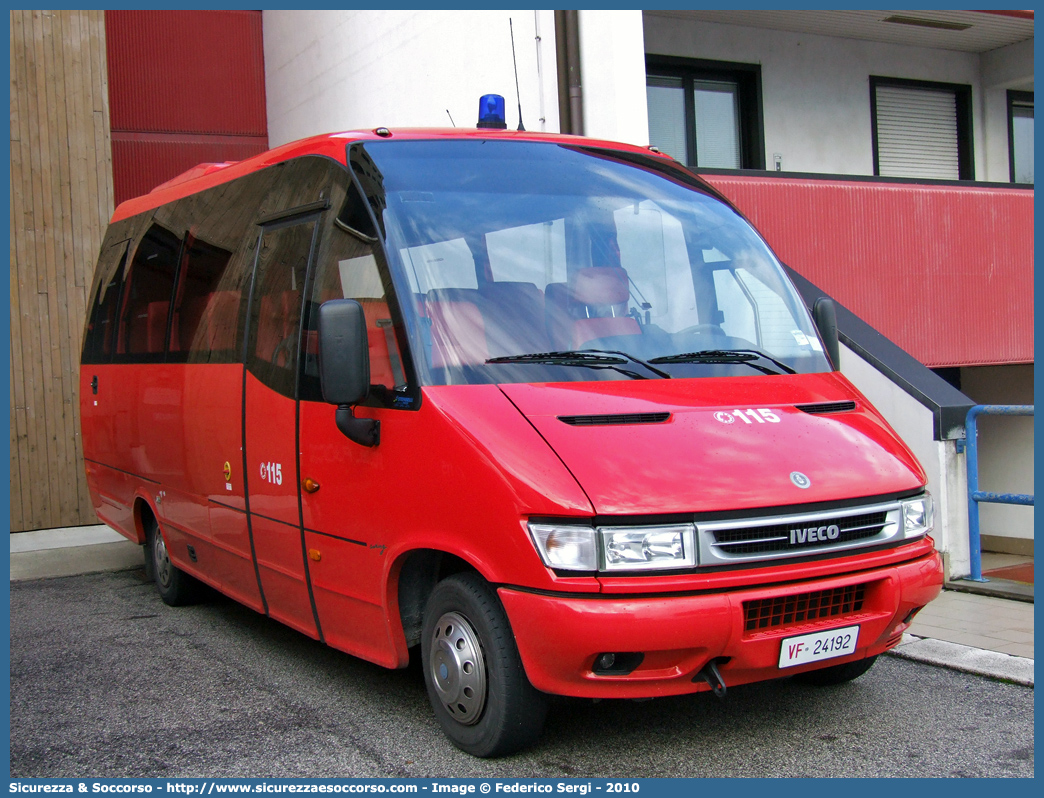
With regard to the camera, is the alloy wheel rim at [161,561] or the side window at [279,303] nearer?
the side window at [279,303]

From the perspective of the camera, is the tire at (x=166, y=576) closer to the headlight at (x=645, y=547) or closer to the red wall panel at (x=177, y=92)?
the headlight at (x=645, y=547)

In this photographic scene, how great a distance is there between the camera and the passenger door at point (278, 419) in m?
5.20

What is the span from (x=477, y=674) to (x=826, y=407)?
1843 millimetres

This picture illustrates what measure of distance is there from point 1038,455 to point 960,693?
98.8 inches

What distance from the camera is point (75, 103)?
1062cm

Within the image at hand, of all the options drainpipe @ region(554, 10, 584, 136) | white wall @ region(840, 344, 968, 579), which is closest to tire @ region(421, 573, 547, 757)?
white wall @ region(840, 344, 968, 579)

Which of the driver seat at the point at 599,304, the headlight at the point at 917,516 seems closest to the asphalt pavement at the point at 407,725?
the headlight at the point at 917,516

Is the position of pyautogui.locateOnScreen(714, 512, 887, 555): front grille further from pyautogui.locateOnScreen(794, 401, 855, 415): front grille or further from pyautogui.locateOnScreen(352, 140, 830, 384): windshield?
pyautogui.locateOnScreen(352, 140, 830, 384): windshield

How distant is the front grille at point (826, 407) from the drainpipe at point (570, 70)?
5491 mm

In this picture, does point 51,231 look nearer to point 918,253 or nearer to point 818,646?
point 918,253

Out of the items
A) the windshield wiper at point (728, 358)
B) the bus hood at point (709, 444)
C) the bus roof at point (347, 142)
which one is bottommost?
the bus hood at point (709, 444)

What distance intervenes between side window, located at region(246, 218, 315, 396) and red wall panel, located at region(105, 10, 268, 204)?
8.39 metres

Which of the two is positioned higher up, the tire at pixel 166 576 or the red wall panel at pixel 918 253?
the red wall panel at pixel 918 253

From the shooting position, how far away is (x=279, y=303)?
214 inches
